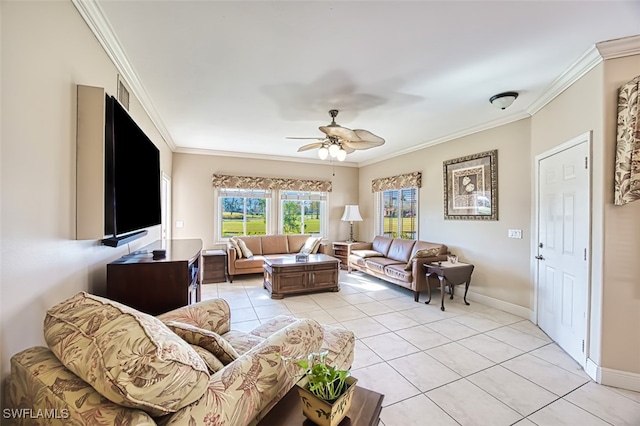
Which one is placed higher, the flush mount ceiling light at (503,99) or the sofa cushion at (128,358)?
the flush mount ceiling light at (503,99)

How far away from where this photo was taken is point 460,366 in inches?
94.4

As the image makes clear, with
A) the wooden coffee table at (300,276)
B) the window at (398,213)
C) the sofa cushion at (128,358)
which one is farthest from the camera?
the window at (398,213)

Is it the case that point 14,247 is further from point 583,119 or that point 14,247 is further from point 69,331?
point 583,119

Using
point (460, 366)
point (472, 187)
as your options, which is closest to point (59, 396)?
point (460, 366)

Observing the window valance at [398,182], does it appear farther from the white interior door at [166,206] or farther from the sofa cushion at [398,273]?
the white interior door at [166,206]

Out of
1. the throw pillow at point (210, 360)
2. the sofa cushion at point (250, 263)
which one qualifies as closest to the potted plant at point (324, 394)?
the throw pillow at point (210, 360)

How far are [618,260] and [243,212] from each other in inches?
227

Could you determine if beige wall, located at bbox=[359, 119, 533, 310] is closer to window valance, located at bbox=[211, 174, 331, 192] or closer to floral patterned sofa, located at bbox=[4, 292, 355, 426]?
window valance, located at bbox=[211, 174, 331, 192]

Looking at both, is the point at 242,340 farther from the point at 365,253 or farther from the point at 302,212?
the point at 302,212

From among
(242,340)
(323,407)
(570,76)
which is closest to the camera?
(323,407)

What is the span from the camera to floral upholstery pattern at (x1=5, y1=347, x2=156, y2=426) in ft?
2.34

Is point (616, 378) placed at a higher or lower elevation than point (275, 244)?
lower

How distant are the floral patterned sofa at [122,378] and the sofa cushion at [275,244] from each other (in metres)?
4.93

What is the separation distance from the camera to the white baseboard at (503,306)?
3.45 metres
